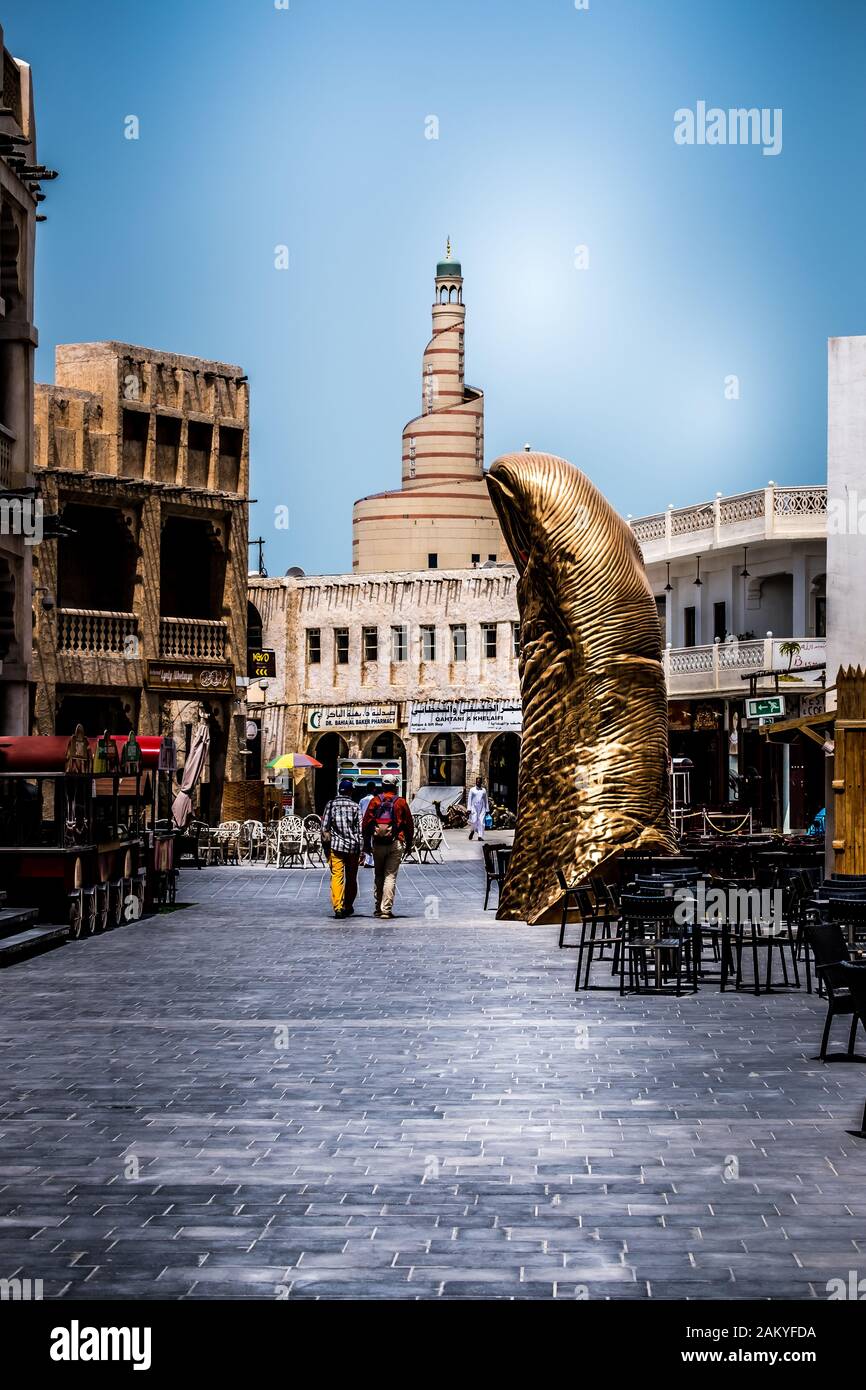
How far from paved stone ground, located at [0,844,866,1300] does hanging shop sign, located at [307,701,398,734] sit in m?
44.8

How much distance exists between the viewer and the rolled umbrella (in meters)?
32.6

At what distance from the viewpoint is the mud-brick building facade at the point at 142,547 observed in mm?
35531

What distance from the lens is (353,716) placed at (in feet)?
200

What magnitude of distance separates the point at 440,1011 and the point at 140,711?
24.5 m

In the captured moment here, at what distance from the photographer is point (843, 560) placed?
22.1 metres

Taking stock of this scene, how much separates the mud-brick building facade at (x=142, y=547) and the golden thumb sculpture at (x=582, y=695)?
54.0 feet

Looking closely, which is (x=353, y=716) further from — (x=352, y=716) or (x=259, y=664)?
(x=259, y=664)

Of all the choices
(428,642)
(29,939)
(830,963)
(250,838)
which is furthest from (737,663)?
(830,963)

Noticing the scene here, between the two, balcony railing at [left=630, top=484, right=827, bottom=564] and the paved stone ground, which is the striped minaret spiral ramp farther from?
the paved stone ground

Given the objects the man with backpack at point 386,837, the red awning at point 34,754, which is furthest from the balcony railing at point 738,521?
the red awning at point 34,754

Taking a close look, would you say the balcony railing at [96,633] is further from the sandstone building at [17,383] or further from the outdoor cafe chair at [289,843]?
the sandstone building at [17,383]

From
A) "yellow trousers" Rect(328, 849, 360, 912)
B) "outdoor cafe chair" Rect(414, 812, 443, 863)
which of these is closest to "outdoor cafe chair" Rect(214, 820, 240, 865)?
"outdoor cafe chair" Rect(414, 812, 443, 863)

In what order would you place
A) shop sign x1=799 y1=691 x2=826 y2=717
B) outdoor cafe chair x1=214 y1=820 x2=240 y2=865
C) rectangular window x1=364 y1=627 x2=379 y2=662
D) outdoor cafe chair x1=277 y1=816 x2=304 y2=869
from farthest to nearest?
1. rectangular window x1=364 y1=627 x2=379 y2=662
2. shop sign x1=799 y1=691 x2=826 y2=717
3. outdoor cafe chair x1=214 y1=820 x2=240 y2=865
4. outdoor cafe chair x1=277 y1=816 x2=304 y2=869
